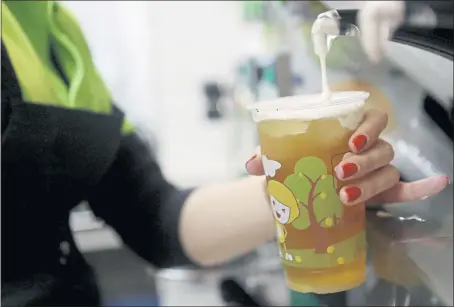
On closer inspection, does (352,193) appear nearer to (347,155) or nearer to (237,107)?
(347,155)

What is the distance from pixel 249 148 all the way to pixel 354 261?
0.52 ft

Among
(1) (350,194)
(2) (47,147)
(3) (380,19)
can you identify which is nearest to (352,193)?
(1) (350,194)

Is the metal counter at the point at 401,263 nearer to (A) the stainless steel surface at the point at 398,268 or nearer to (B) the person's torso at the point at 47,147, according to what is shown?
(A) the stainless steel surface at the point at 398,268

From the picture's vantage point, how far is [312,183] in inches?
18.1

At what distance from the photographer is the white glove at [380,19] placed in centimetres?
50

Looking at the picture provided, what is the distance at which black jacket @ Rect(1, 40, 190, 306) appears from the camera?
59 centimetres

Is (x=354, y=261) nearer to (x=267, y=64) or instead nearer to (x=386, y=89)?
(x=386, y=89)

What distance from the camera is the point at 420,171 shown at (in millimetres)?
557

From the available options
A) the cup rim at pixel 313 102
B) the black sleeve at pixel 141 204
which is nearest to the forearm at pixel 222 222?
the black sleeve at pixel 141 204

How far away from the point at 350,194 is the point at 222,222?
0.23m

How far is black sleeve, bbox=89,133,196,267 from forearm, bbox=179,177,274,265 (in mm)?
15

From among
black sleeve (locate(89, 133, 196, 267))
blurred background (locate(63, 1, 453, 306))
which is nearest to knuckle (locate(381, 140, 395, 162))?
blurred background (locate(63, 1, 453, 306))

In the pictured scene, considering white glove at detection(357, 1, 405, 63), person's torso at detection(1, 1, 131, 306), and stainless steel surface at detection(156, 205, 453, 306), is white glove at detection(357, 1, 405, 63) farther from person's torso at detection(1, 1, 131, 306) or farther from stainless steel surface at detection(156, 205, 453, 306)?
person's torso at detection(1, 1, 131, 306)

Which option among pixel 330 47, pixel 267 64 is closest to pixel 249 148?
pixel 330 47
